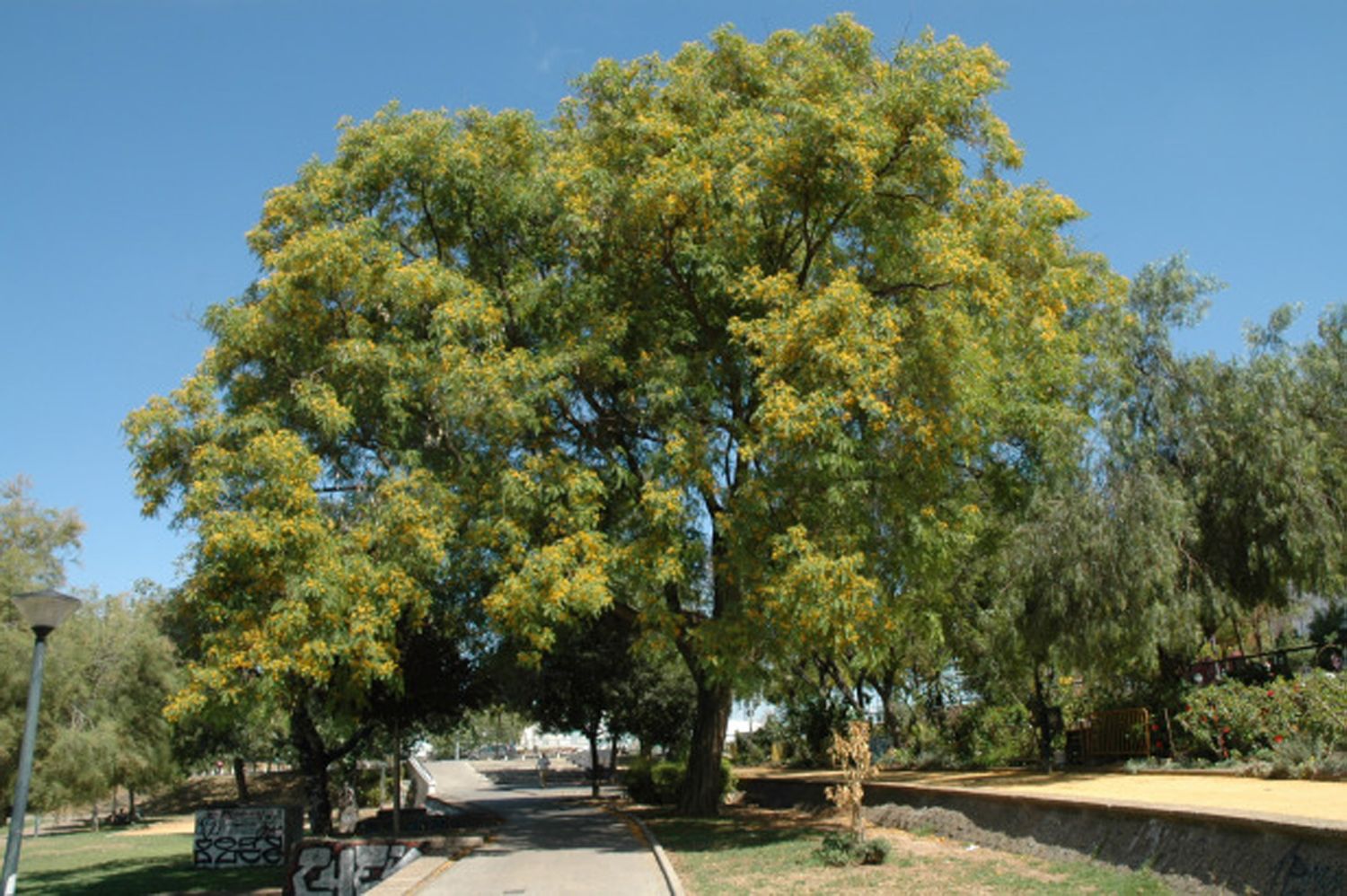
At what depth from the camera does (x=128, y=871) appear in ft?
86.9

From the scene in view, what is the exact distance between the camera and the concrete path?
39.9 feet

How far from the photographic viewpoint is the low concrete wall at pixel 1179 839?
734 centimetres

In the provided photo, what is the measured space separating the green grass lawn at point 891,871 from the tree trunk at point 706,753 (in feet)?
11.8

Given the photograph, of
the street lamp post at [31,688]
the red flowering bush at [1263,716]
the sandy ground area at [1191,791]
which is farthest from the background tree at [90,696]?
the red flowering bush at [1263,716]

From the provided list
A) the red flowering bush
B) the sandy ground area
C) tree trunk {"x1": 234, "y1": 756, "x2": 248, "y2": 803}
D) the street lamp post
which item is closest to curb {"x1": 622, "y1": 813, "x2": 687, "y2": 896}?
the sandy ground area

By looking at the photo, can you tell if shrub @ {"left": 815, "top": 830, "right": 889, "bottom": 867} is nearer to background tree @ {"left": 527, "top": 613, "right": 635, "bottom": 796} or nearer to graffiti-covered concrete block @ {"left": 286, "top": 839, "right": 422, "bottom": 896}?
graffiti-covered concrete block @ {"left": 286, "top": 839, "right": 422, "bottom": 896}

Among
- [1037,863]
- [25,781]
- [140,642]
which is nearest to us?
[25,781]

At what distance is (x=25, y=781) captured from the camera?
8.99m

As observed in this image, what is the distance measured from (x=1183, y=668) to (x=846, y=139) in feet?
38.7

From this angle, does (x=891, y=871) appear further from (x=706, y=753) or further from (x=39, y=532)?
(x=39, y=532)

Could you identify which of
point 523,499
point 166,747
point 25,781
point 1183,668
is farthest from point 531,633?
point 166,747

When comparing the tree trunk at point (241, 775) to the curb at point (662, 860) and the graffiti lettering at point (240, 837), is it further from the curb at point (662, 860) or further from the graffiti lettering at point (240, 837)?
the curb at point (662, 860)

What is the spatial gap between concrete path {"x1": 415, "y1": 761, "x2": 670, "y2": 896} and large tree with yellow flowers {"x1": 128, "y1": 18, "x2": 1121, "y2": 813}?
3.10 m

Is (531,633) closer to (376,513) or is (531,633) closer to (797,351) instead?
(376,513)
